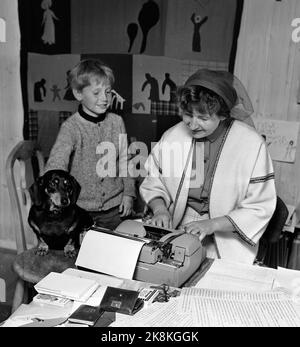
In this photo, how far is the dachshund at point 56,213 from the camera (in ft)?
4.80

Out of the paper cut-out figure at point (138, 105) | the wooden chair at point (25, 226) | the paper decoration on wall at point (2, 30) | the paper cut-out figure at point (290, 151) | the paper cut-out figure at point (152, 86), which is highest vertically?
the paper decoration on wall at point (2, 30)

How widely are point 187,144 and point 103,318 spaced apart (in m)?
0.92

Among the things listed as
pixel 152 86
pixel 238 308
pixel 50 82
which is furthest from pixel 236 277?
pixel 50 82

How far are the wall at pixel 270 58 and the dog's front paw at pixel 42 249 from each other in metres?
1.15

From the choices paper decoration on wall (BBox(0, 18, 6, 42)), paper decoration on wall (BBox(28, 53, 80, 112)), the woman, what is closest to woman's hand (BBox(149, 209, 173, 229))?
Answer: the woman

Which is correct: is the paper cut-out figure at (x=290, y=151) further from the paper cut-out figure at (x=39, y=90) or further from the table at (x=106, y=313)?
the paper cut-out figure at (x=39, y=90)

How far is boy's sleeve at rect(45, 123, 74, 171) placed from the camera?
67.6 inches

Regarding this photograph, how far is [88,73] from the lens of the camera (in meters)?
1.79

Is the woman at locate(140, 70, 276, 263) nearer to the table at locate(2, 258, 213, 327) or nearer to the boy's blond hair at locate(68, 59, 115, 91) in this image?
the table at locate(2, 258, 213, 327)

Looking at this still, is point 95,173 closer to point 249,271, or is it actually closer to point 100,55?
point 100,55

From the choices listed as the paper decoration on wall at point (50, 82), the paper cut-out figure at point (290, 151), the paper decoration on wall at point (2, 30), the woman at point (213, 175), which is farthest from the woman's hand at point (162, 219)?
the paper decoration on wall at point (2, 30)

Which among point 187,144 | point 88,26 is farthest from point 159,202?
point 88,26

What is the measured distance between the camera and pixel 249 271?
135cm
